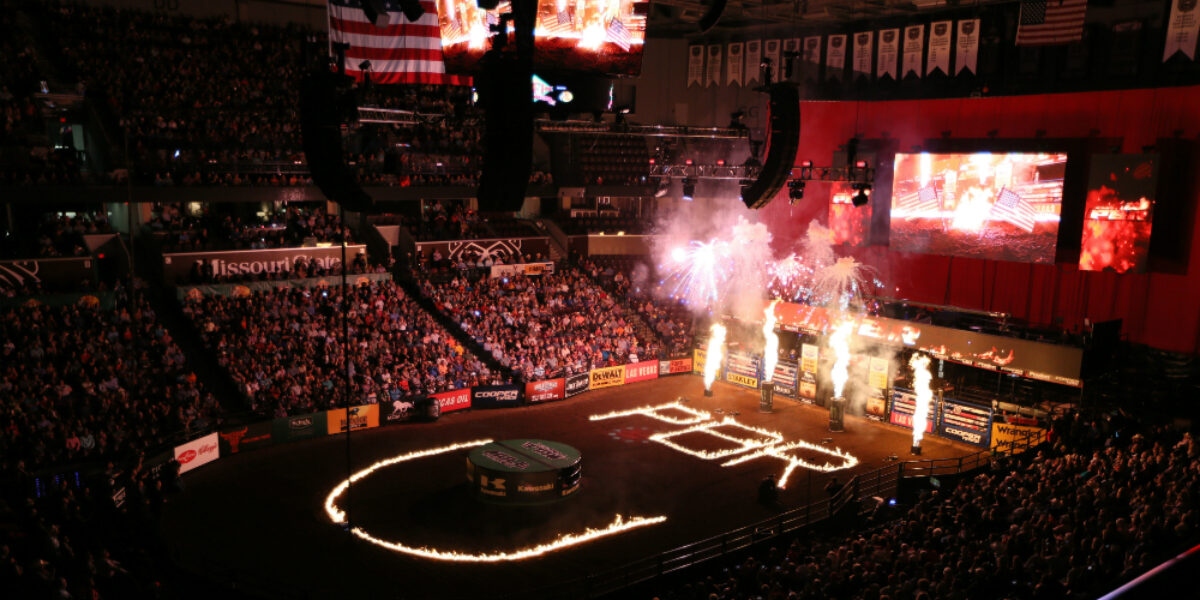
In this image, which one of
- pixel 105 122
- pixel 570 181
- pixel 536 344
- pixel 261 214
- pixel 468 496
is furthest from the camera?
pixel 570 181

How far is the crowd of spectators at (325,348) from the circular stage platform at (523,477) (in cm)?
674

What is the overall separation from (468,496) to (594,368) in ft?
35.5

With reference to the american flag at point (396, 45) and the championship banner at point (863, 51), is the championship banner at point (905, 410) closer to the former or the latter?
the championship banner at point (863, 51)

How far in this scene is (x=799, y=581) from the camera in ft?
43.8

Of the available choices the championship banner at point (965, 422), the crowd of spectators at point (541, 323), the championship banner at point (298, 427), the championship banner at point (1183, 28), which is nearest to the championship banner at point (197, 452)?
the championship banner at point (298, 427)

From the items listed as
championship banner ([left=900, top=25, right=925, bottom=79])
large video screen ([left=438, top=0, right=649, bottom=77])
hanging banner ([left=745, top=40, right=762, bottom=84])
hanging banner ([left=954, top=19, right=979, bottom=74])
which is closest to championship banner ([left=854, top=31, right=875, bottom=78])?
championship banner ([left=900, top=25, right=925, bottom=79])

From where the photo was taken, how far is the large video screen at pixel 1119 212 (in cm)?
2452

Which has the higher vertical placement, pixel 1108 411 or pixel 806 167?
pixel 806 167

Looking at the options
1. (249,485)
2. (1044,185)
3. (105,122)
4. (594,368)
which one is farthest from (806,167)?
(105,122)

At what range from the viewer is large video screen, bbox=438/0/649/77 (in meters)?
13.8

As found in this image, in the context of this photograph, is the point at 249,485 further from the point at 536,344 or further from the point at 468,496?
the point at 536,344

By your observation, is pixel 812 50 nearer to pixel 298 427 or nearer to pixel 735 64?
pixel 735 64

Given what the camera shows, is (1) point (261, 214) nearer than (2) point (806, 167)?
No

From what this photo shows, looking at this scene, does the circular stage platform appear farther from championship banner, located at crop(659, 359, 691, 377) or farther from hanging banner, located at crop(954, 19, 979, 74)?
hanging banner, located at crop(954, 19, 979, 74)
